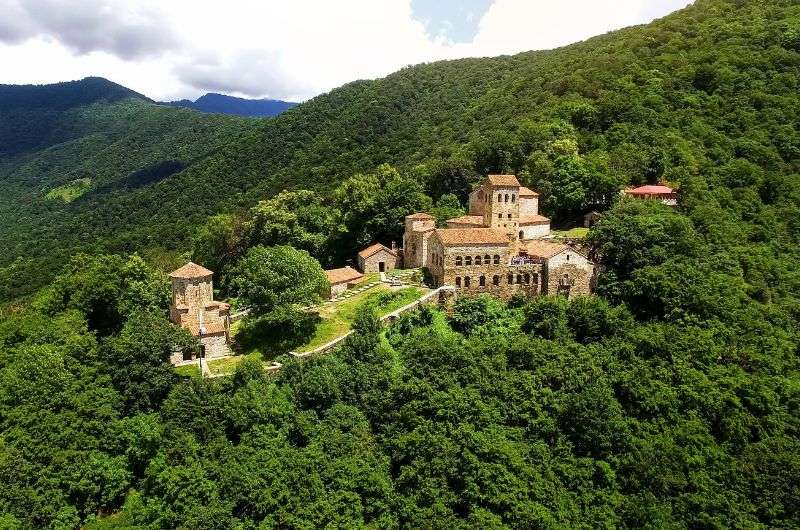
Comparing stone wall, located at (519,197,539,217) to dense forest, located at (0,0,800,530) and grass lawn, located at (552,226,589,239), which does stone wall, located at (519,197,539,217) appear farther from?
dense forest, located at (0,0,800,530)

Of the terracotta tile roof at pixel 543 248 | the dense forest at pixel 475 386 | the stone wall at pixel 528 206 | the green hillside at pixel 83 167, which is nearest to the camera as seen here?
the dense forest at pixel 475 386

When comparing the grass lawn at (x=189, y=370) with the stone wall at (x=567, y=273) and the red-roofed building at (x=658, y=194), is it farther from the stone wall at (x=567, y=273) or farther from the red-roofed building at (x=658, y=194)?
the red-roofed building at (x=658, y=194)

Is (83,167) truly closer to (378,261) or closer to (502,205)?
(378,261)

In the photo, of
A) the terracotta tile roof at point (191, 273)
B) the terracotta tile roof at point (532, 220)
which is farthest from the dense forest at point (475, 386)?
the terracotta tile roof at point (532, 220)

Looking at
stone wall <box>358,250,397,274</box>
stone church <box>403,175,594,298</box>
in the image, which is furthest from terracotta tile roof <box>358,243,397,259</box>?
stone church <box>403,175,594,298</box>

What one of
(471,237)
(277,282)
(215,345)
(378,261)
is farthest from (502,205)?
(215,345)

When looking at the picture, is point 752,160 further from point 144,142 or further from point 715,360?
point 144,142

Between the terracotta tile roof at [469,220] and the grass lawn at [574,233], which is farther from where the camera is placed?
the grass lawn at [574,233]
